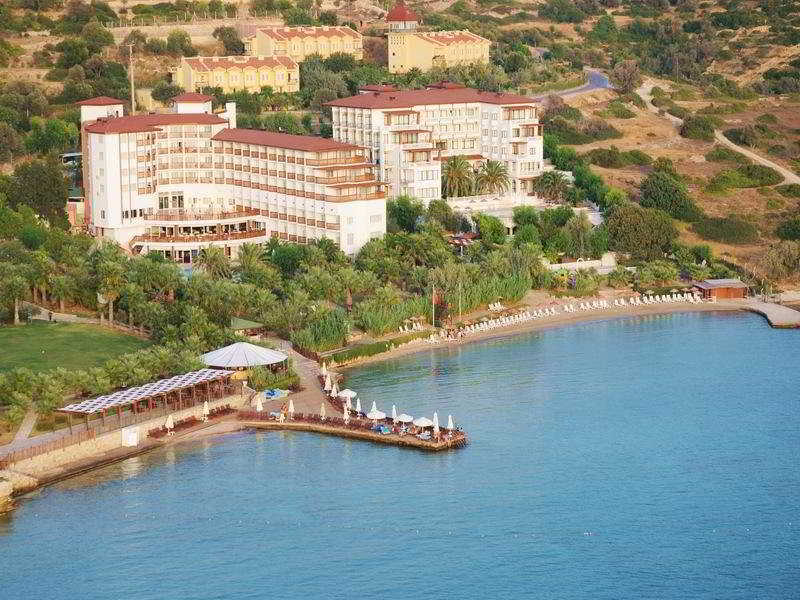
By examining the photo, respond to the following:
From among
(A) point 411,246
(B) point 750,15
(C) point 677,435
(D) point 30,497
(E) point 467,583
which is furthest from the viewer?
(B) point 750,15

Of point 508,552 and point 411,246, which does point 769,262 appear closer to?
point 411,246

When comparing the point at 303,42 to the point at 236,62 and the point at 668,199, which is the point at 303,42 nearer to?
the point at 236,62

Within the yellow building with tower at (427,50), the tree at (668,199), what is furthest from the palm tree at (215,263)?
the yellow building with tower at (427,50)

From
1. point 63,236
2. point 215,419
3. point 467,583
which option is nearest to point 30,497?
point 215,419

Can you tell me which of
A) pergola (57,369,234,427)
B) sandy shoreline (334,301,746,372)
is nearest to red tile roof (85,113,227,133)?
sandy shoreline (334,301,746,372)

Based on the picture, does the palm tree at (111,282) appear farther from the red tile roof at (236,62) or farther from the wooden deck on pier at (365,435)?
the red tile roof at (236,62)

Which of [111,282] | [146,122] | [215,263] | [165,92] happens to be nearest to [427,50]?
[165,92]
